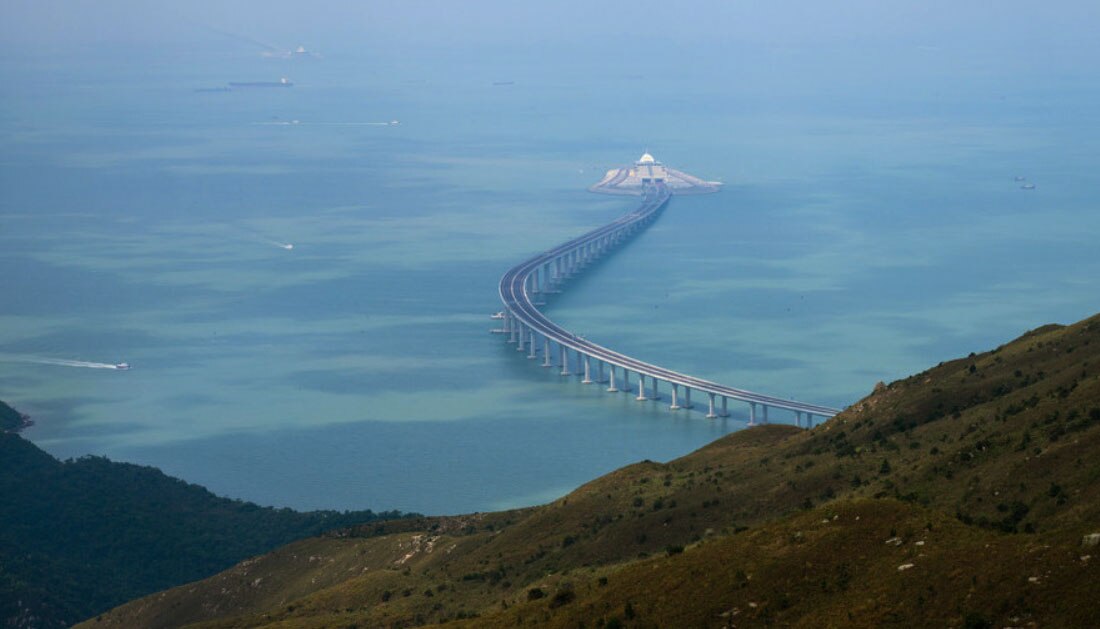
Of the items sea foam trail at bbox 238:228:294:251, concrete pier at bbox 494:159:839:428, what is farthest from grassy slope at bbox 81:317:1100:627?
sea foam trail at bbox 238:228:294:251

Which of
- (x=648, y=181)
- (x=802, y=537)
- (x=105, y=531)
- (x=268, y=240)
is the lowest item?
(x=105, y=531)

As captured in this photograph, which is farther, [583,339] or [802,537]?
[583,339]

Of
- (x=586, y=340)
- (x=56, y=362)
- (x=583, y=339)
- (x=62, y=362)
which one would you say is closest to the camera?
(x=62, y=362)

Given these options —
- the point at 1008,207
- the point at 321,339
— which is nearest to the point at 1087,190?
the point at 1008,207

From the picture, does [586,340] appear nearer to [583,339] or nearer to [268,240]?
[583,339]

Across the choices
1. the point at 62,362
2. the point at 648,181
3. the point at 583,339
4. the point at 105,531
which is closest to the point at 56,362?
the point at 62,362

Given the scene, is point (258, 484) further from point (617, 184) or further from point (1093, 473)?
point (617, 184)

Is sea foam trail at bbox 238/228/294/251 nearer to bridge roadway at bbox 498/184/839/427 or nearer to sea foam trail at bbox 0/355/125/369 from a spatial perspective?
bridge roadway at bbox 498/184/839/427
